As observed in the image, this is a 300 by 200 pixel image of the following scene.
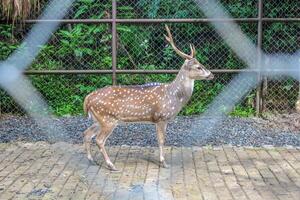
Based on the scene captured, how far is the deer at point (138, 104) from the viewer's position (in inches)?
229

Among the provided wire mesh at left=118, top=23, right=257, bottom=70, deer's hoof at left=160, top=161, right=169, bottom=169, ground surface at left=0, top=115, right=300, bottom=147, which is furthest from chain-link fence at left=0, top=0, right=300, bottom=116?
deer's hoof at left=160, top=161, right=169, bottom=169

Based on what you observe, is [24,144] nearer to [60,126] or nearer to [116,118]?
[60,126]

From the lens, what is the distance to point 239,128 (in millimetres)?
7293

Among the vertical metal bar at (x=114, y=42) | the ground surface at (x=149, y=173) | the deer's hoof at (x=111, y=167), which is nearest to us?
the ground surface at (x=149, y=173)

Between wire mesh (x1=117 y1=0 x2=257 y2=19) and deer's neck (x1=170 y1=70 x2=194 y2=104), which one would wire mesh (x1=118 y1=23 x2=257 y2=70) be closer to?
wire mesh (x1=117 y1=0 x2=257 y2=19)

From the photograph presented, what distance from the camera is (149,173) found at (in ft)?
18.3

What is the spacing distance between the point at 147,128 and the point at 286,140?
1.62m

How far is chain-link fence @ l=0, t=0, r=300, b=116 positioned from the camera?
8.11 meters

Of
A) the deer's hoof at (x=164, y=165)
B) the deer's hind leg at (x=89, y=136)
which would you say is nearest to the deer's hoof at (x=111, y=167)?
the deer's hind leg at (x=89, y=136)

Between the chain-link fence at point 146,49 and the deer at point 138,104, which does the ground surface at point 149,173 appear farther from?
the chain-link fence at point 146,49

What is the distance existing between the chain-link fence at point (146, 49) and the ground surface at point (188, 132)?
47 cm

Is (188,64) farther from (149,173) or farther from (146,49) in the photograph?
(146,49)

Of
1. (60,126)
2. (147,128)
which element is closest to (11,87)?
(60,126)

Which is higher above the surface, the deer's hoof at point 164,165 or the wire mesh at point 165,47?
the wire mesh at point 165,47
